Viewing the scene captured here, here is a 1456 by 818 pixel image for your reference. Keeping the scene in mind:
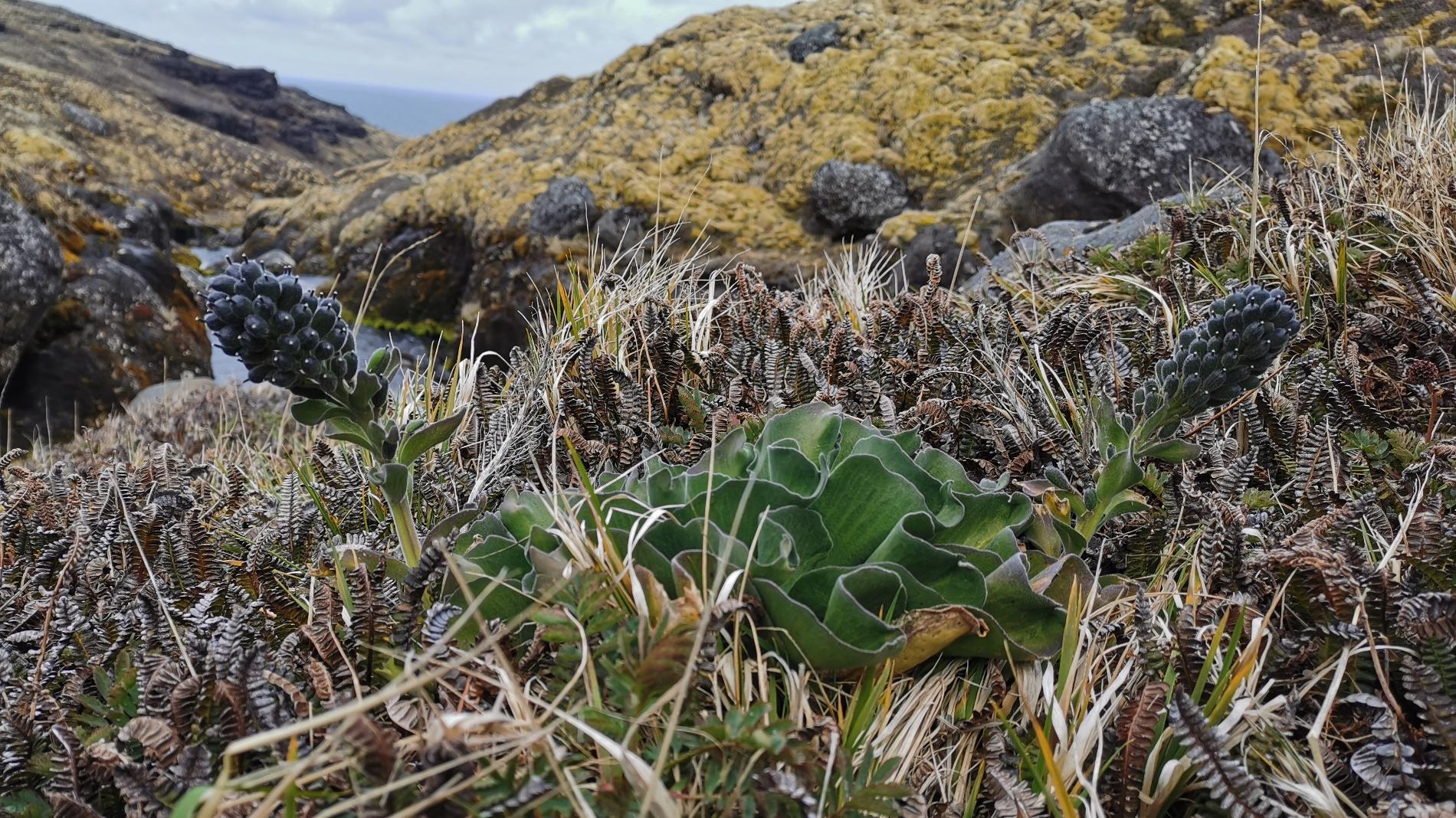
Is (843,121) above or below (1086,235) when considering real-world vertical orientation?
above

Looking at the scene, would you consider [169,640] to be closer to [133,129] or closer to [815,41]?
[815,41]

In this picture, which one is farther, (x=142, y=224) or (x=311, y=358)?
(x=142, y=224)

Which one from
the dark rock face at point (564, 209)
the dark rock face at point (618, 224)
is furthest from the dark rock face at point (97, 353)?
the dark rock face at point (618, 224)

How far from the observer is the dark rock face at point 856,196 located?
8.91 metres

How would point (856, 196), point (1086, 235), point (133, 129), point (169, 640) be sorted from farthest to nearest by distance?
point (133, 129)
point (856, 196)
point (1086, 235)
point (169, 640)

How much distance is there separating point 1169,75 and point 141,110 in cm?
5793

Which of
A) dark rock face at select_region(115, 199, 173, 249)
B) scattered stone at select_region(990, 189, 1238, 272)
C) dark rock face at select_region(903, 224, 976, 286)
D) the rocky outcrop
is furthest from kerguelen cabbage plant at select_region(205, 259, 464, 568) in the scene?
the rocky outcrop

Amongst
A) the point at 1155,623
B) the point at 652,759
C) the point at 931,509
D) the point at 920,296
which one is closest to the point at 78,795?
the point at 652,759

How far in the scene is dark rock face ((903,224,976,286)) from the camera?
6.89m

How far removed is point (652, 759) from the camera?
1.28 m

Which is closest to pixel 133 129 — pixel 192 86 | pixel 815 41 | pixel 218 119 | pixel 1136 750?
pixel 218 119

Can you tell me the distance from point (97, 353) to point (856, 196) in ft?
28.5

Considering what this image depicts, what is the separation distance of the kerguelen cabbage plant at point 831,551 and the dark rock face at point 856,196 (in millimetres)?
7311

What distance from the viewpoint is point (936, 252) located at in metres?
7.05
